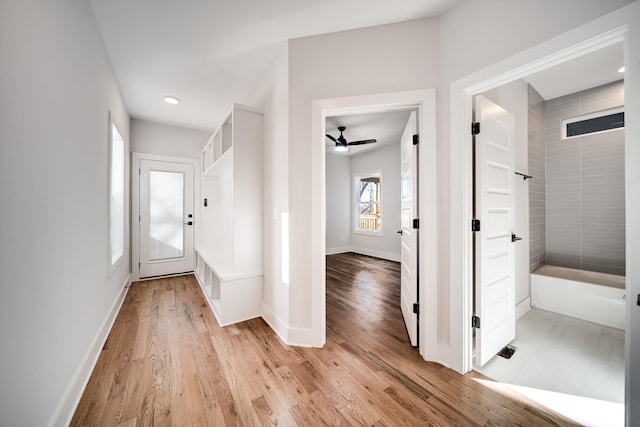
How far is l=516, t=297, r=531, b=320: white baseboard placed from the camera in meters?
2.62

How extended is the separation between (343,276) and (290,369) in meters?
2.63

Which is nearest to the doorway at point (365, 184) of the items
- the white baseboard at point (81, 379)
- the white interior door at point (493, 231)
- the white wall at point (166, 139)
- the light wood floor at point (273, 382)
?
the white interior door at point (493, 231)

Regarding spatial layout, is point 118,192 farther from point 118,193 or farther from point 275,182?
point 275,182

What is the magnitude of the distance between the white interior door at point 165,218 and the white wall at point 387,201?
4264 mm

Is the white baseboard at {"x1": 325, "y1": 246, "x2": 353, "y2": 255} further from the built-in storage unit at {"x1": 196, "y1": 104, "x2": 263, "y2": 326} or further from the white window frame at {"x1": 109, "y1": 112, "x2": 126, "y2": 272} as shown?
the white window frame at {"x1": 109, "y1": 112, "x2": 126, "y2": 272}

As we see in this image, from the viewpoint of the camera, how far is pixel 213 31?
1.97 m

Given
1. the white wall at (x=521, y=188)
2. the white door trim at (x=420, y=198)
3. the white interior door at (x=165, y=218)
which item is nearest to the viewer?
the white door trim at (x=420, y=198)

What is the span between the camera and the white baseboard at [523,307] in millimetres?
2618

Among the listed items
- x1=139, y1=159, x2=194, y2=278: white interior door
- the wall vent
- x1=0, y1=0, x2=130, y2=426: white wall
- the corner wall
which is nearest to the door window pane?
x1=139, y1=159, x2=194, y2=278: white interior door

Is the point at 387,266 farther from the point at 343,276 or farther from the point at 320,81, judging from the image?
the point at 320,81

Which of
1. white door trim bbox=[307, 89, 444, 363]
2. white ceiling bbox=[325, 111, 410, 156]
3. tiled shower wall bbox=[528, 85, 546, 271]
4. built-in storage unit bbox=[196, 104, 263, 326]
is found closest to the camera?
white door trim bbox=[307, 89, 444, 363]

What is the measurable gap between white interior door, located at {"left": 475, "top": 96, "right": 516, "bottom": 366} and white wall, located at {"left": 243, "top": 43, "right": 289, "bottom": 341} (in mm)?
1560

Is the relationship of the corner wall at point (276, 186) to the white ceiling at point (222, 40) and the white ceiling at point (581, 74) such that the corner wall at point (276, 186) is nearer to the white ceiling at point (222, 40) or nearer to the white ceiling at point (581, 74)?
the white ceiling at point (222, 40)

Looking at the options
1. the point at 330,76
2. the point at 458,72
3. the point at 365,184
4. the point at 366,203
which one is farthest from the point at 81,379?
the point at 365,184
